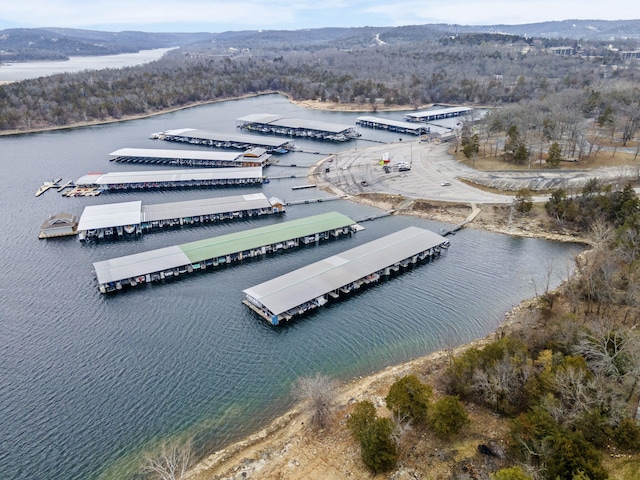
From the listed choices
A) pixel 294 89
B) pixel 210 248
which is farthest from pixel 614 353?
pixel 294 89

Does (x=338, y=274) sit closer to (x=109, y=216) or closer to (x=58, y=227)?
(x=109, y=216)

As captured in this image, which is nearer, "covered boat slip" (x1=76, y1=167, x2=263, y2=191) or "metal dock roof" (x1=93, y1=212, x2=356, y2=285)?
"metal dock roof" (x1=93, y1=212, x2=356, y2=285)

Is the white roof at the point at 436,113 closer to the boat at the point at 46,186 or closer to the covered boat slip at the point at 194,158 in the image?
the covered boat slip at the point at 194,158

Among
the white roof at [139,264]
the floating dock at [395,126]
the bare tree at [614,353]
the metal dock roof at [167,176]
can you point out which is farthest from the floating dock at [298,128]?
the bare tree at [614,353]

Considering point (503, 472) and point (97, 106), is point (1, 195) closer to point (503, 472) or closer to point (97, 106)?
point (97, 106)

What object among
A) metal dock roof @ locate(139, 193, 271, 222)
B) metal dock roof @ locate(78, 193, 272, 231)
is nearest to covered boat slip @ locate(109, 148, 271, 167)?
metal dock roof @ locate(139, 193, 271, 222)

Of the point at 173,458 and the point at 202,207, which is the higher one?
the point at 202,207

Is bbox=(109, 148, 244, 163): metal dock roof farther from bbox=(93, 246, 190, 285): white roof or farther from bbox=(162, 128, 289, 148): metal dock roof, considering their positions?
bbox=(93, 246, 190, 285): white roof
